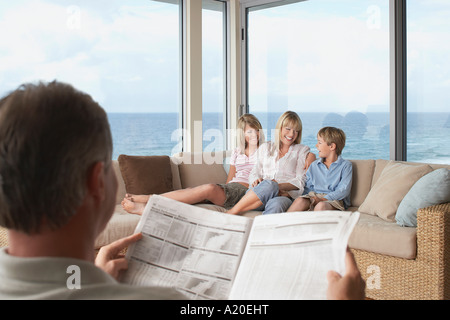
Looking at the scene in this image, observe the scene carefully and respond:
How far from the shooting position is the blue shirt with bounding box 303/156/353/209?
3771 mm

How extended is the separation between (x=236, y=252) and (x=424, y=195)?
234cm

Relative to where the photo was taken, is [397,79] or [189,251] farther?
[397,79]

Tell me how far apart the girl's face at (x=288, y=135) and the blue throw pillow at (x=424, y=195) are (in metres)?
1.25

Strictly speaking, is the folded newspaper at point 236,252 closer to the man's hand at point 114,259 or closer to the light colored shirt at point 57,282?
the man's hand at point 114,259

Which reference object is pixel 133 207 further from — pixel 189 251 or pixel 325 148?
pixel 189 251

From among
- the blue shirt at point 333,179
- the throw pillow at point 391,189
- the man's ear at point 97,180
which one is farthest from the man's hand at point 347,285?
the blue shirt at point 333,179

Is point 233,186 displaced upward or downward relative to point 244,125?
downward

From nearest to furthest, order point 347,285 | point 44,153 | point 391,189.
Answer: point 44,153
point 347,285
point 391,189

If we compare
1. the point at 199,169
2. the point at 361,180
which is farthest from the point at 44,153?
the point at 199,169

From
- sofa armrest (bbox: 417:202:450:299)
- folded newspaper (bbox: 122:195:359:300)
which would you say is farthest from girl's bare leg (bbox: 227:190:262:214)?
folded newspaper (bbox: 122:195:359:300)

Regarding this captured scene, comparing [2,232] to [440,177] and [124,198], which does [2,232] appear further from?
[440,177]

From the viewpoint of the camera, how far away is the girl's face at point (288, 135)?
164 inches

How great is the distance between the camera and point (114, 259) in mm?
1025

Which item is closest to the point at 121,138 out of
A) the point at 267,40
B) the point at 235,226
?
the point at 267,40
